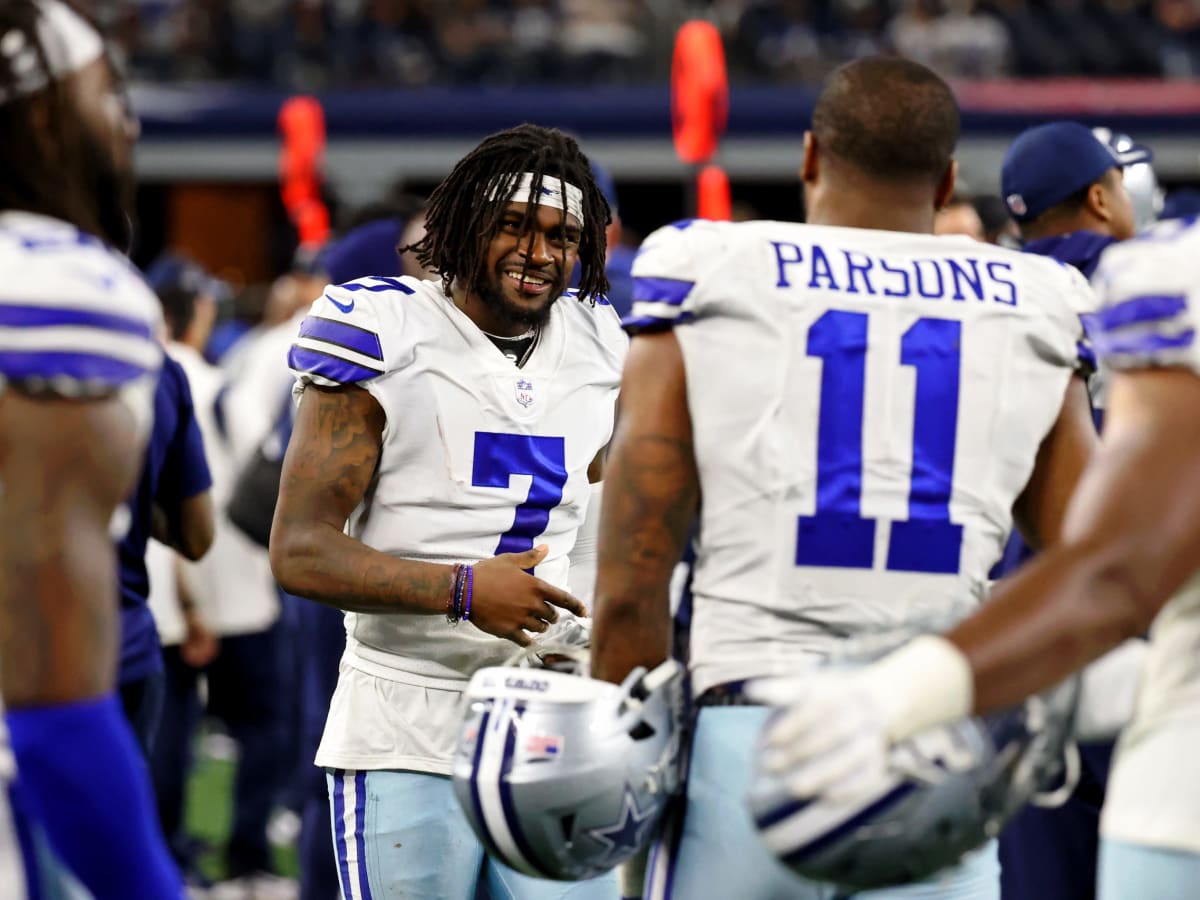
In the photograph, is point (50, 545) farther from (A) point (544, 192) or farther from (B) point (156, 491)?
(B) point (156, 491)

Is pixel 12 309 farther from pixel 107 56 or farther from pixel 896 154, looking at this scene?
pixel 896 154

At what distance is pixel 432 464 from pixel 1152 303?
1.41 m

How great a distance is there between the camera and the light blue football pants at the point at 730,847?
2.24 m

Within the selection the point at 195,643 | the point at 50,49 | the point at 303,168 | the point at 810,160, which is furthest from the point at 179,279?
the point at 50,49

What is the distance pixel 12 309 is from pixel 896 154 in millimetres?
1204

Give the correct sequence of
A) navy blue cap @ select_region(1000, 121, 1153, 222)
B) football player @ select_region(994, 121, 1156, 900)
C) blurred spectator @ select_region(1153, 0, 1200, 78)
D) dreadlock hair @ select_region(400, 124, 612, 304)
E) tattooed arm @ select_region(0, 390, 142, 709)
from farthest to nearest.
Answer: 1. blurred spectator @ select_region(1153, 0, 1200, 78)
2. navy blue cap @ select_region(1000, 121, 1153, 222)
3. football player @ select_region(994, 121, 1156, 900)
4. dreadlock hair @ select_region(400, 124, 612, 304)
5. tattooed arm @ select_region(0, 390, 142, 709)

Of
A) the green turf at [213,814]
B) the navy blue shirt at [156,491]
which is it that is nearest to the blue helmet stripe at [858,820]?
the navy blue shirt at [156,491]

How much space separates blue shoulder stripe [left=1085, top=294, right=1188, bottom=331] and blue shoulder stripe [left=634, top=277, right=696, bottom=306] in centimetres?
58

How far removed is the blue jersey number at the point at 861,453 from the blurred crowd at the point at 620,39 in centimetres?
1544

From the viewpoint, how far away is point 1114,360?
6.02 feet

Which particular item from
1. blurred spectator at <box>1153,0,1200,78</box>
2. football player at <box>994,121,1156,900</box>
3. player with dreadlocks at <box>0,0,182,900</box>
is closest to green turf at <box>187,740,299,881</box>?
football player at <box>994,121,1156,900</box>

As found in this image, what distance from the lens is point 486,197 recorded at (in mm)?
3096

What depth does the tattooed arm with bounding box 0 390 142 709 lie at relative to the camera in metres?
1.65

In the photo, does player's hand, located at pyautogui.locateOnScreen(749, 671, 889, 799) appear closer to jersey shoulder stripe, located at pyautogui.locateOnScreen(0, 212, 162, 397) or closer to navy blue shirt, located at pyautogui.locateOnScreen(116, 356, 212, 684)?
jersey shoulder stripe, located at pyautogui.locateOnScreen(0, 212, 162, 397)
